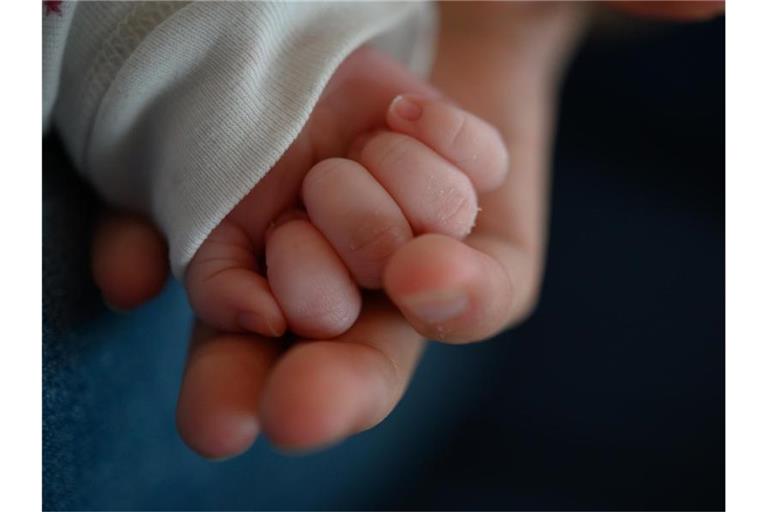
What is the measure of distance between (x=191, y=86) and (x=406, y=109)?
11 centimetres

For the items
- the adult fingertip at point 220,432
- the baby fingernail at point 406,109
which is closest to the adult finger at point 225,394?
the adult fingertip at point 220,432

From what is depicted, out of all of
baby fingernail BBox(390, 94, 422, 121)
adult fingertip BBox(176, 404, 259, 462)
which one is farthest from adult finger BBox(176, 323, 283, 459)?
baby fingernail BBox(390, 94, 422, 121)

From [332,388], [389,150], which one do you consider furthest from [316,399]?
[389,150]

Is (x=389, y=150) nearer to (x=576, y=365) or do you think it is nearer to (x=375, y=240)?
(x=375, y=240)

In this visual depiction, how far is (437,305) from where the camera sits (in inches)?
11.8

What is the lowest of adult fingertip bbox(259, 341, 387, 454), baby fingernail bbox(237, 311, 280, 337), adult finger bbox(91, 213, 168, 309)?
adult finger bbox(91, 213, 168, 309)

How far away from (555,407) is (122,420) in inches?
19.3

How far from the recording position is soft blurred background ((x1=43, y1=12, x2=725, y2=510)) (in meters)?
0.48

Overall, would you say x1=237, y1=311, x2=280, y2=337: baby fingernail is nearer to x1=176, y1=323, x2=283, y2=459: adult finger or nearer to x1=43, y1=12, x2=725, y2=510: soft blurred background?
x1=176, y1=323, x2=283, y2=459: adult finger

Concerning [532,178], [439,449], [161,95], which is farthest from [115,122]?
[439,449]

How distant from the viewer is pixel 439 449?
2.55 ft

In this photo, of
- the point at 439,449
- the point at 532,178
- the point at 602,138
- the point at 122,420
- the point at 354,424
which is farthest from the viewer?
the point at 602,138

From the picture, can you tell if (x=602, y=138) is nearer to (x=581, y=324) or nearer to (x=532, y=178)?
(x=581, y=324)

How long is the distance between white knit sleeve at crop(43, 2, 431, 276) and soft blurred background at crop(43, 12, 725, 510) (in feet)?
0.26
